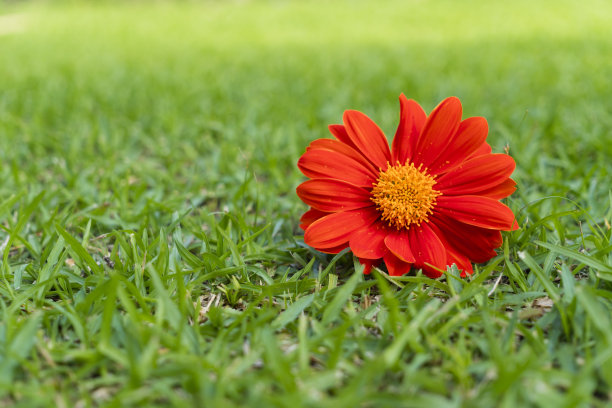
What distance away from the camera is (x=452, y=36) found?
19.7 feet

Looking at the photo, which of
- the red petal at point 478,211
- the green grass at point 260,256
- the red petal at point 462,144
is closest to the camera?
the green grass at point 260,256

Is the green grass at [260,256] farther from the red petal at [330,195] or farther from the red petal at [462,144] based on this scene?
the red petal at [462,144]

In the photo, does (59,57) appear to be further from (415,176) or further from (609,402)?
(609,402)

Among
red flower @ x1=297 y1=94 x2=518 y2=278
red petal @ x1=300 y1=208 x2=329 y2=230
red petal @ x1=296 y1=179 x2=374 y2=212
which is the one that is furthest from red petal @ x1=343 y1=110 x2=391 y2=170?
red petal @ x1=300 y1=208 x2=329 y2=230

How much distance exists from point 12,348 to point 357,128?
3.11ft

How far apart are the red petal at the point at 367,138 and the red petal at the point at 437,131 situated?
0.09 m

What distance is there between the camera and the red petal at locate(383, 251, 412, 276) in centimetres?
122

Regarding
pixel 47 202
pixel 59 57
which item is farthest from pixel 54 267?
pixel 59 57

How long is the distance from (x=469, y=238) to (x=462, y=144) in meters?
0.26

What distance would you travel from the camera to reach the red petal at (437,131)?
1.32 metres

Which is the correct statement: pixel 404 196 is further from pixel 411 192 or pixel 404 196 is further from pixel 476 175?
pixel 476 175

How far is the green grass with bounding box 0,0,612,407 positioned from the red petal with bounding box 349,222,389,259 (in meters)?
0.08

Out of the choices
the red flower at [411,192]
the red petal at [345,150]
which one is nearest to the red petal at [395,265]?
the red flower at [411,192]

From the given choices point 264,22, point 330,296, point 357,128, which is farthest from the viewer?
point 264,22
